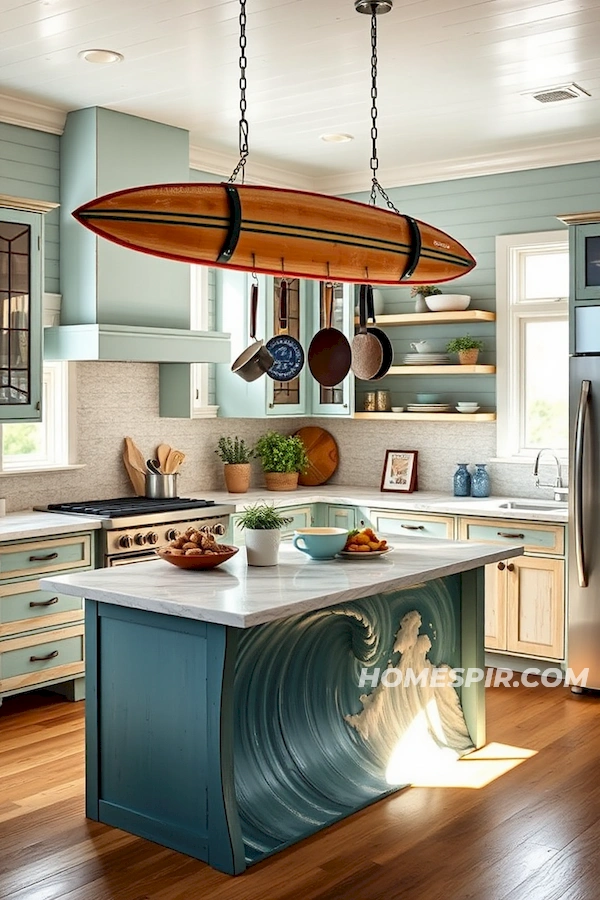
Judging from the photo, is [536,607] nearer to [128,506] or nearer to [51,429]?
[128,506]

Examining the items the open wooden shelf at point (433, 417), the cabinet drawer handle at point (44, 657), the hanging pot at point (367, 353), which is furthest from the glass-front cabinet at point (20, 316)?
the open wooden shelf at point (433, 417)

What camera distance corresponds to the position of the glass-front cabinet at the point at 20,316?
15.7ft

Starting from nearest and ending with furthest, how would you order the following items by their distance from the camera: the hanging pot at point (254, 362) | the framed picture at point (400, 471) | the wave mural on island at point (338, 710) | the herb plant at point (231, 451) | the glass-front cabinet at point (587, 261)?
the wave mural on island at point (338, 710) < the hanging pot at point (254, 362) < the glass-front cabinet at point (587, 261) < the herb plant at point (231, 451) < the framed picture at point (400, 471)

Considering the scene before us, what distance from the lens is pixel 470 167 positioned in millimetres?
6230

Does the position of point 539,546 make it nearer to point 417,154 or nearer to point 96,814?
point 417,154

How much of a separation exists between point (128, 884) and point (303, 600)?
39.3 inches

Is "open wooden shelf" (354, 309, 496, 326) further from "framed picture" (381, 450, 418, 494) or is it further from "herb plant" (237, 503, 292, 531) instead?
"herb plant" (237, 503, 292, 531)

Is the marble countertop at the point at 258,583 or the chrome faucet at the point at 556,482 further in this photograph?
the chrome faucet at the point at 556,482

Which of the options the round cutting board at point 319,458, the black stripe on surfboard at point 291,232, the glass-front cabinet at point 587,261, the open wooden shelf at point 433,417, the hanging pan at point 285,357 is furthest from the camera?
the round cutting board at point 319,458

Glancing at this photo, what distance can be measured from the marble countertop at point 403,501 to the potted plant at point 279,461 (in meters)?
0.08

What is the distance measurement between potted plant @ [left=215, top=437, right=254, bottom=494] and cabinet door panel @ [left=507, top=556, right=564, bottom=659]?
68.2 inches

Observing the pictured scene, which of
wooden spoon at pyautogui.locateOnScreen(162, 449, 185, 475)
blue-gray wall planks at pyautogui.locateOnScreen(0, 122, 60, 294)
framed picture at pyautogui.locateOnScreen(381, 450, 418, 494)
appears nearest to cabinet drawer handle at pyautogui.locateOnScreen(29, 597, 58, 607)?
wooden spoon at pyautogui.locateOnScreen(162, 449, 185, 475)

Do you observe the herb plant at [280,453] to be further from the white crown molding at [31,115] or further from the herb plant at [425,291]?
the white crown molding at [31,115]

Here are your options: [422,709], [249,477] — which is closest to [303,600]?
[422,709]
